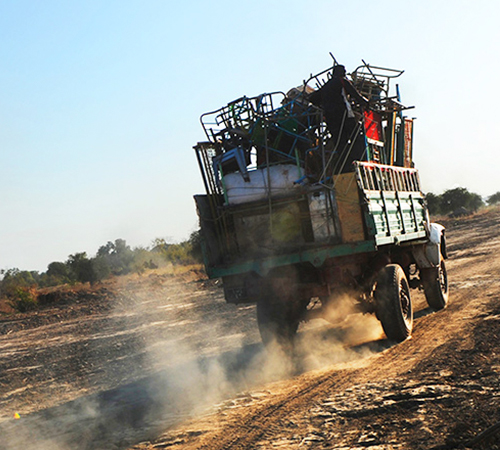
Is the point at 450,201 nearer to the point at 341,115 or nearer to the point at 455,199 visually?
the point at 455,199

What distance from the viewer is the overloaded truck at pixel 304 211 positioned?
7.82 meters

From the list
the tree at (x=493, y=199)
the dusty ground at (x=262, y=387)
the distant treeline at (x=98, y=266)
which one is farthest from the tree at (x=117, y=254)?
the tree at (x=493, y=199)

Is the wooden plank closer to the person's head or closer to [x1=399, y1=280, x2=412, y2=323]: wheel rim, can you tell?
[x1=399, y1=280, x2=412, y2=323]: wheel rim

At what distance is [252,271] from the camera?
7969 millimetres

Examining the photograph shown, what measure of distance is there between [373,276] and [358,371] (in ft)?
6.14

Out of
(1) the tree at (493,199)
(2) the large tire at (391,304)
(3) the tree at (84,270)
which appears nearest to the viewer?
(2) the large tire at (391,304)

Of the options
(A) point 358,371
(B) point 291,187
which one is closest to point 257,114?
(B) point 291,187

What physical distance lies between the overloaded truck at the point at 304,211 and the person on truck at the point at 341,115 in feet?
0.05

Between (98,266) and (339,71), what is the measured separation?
30.1 m

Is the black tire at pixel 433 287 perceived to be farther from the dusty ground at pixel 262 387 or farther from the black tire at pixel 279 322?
the black tire at pixel 279 322

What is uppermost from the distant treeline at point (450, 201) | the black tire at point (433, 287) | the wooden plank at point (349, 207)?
the distant treeline at point (450, 201)

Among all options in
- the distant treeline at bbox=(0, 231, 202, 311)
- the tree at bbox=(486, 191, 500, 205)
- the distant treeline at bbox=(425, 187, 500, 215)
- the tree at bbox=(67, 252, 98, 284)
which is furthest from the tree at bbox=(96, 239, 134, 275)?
the tree at bbox=(486, 191, 500, 205)

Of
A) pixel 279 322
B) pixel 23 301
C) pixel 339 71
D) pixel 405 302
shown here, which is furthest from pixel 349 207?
pixel 23 301

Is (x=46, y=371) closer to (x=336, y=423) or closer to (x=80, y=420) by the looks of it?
(x=80, y=420)
